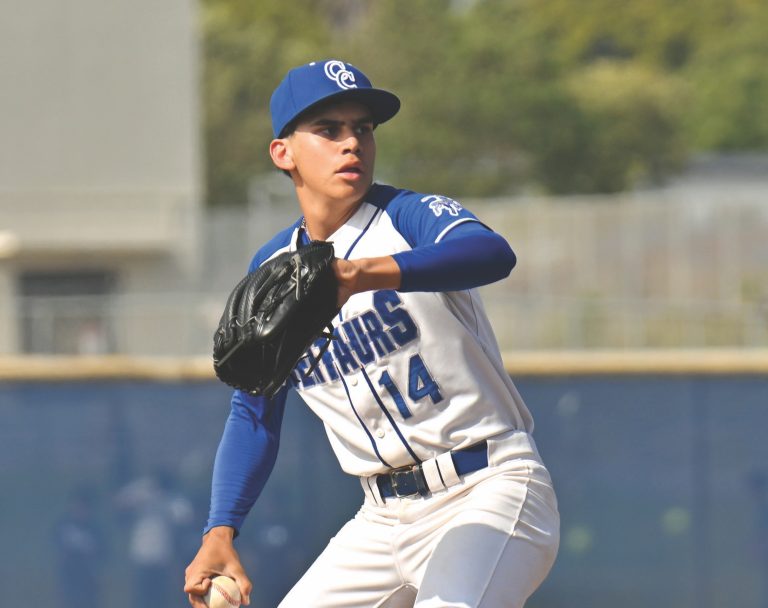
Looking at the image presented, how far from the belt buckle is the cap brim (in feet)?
2.59

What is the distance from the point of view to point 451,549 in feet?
10.5

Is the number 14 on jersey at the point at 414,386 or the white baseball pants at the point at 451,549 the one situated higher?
the number 14 on jersey at the point at 414,386

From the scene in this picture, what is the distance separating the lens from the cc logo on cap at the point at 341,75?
3320mm

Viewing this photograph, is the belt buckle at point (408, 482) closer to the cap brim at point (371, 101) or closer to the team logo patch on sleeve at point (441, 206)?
the team logo patch on sleeve at point (441, 206)

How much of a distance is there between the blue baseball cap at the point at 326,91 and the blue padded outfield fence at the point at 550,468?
3325 mm

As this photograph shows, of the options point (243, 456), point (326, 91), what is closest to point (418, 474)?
point (243, 456)

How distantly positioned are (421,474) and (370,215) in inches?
23.1

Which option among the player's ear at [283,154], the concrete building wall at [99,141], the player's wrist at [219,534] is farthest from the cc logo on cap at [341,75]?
the concrete building wall at [99,141]

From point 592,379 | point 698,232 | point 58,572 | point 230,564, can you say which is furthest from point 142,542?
point 698,232

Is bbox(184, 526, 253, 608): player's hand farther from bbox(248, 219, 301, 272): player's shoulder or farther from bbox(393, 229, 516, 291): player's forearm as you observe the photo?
bbox(393, 229, 516, 291): player's forearm

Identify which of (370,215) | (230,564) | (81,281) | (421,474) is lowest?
(81,281)

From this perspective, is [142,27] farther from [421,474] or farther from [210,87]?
[421,474]

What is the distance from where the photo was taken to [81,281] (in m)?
22.3

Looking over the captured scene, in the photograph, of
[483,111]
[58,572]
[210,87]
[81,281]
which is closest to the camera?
[58,572]
